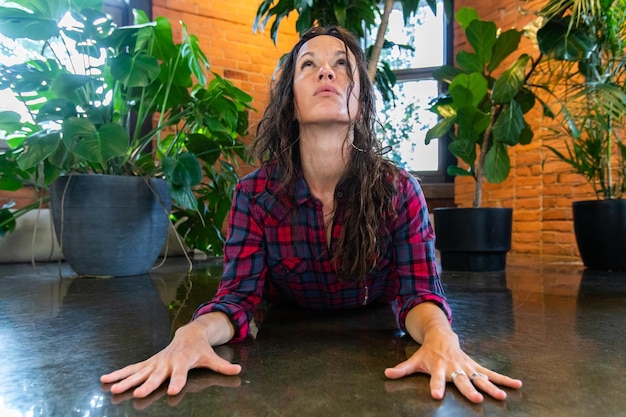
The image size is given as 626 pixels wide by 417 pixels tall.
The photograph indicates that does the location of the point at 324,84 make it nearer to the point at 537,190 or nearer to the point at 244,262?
the point at 244,262

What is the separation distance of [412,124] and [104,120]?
2.68 metres

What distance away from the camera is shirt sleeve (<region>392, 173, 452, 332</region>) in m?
1.06

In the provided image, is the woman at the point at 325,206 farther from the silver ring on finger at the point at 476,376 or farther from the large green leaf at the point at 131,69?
the large green leaf at the point at 131,69

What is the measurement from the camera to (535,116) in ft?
10.4

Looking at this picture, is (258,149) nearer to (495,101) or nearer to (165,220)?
(165,220)

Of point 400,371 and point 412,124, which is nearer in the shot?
point 400,371

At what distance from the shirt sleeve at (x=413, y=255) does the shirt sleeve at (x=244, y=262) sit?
346 millimetres

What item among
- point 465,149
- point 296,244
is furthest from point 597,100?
point 296,244

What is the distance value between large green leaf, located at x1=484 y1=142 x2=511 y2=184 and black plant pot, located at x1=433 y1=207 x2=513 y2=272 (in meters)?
0.18

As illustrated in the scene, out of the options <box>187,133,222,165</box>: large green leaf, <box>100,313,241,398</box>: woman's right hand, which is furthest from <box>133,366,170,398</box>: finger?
<box>187,133,222,165</box>: large green leaf

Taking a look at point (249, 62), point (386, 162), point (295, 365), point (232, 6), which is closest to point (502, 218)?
Answer: point (386, 162)

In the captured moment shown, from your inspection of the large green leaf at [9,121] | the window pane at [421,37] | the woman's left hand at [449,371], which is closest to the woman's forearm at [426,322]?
the woman's left hand at [449,371]

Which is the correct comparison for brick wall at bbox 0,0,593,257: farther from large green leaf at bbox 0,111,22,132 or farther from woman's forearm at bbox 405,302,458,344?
woman's forearm at bbox 405,302,458,344

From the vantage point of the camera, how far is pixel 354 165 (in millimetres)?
1143
